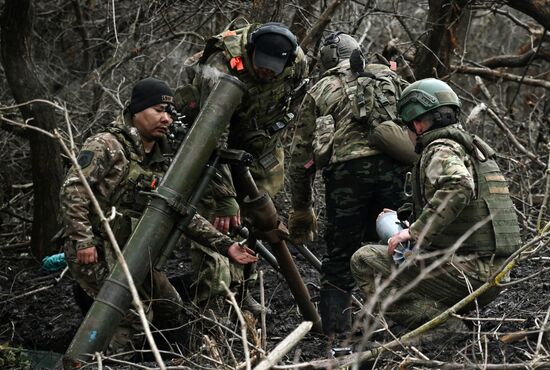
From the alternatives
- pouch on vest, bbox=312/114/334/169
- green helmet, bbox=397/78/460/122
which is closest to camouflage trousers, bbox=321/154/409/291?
pouch on vest, bbox=312/114/334/169

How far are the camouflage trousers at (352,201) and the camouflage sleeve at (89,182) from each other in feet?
4.80

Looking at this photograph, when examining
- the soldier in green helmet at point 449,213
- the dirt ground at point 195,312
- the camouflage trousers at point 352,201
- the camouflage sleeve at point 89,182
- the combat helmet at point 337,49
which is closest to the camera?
the soldier in green helmet at point 449,213

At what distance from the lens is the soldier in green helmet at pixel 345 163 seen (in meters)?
6.46

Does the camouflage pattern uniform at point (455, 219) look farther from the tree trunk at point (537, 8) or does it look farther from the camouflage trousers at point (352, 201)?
the tree trunk at point (537, 8)

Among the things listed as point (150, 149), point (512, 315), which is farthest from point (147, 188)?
point (512, 315)

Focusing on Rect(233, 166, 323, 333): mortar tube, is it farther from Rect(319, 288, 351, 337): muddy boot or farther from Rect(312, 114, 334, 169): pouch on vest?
Rect(312, 114, 334, 169): pouch on vest

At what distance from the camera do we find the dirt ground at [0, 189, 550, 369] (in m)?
5.70

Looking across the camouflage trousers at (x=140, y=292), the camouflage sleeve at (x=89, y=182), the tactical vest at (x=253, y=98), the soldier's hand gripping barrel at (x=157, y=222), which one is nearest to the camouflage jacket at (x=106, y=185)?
the camouflage sleeve at (x=89, y=182)

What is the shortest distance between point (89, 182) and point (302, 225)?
67.8 inches

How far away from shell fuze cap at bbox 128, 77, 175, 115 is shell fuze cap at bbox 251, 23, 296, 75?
0.65 metres

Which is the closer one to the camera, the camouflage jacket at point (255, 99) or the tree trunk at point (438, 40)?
the camouflage jacket at point (255, 99)

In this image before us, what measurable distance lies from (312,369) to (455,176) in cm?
124

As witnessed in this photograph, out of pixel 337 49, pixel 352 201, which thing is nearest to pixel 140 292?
pixel 352 201

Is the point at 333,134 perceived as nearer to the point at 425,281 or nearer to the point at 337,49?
the point at 337,49
